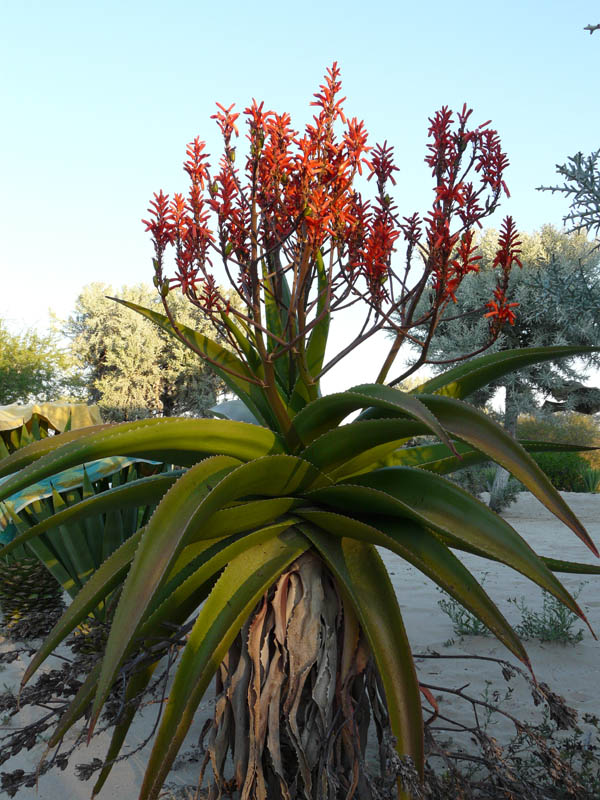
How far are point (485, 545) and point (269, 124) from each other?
1321 millimetres

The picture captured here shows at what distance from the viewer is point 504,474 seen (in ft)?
50.4

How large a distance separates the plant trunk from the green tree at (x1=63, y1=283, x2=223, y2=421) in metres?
26.0

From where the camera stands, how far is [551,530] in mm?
11008

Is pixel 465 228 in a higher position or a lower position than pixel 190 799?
higher

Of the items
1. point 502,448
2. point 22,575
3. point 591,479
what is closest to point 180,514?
point 502,448

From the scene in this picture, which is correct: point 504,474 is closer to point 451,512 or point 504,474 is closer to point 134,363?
point 451,512

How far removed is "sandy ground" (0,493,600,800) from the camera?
2750 millimetres

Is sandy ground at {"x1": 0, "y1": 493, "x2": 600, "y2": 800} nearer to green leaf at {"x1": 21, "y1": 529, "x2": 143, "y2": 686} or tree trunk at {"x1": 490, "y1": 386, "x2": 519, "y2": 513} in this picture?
green leaf at {"x1": 21, "y1": 529, "x2": 143, "y2": 686}

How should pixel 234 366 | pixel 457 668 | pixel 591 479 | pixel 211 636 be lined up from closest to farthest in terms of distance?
pixel 211 636, pixel 234 366, pixel 457 668, pixel 591 479

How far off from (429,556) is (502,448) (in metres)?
0.44

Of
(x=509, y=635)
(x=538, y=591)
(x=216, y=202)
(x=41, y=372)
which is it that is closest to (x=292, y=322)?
(x=216, y=202)

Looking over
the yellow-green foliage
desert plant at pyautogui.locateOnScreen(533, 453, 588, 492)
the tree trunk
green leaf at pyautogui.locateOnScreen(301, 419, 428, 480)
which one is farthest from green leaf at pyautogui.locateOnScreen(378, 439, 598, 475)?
the yellow-green foliage

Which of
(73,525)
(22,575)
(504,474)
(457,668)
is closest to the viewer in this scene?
(457,668)

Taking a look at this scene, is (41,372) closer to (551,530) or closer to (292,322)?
(551,530)
